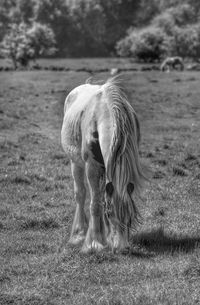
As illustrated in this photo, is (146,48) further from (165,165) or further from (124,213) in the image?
(124,213)

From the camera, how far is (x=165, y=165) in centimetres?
1365

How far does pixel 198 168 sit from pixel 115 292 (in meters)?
7.26

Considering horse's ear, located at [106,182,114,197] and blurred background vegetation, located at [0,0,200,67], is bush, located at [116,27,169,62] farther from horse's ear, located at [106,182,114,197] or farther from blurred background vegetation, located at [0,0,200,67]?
horse's ear, located at [106,182,114,197]

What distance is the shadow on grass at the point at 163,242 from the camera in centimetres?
776

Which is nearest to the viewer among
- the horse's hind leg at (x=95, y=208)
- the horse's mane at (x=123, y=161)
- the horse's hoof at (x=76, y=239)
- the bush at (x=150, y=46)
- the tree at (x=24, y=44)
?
the horse's mane at (x=123, y=161)

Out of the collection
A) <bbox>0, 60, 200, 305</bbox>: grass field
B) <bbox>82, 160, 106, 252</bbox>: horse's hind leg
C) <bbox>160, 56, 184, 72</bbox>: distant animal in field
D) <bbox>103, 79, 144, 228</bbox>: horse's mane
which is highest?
<bbox>103, 79, 144, 228</bbox>: horse's mane

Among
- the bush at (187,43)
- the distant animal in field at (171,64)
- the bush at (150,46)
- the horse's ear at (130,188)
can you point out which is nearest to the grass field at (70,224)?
the horse's ear at (130,188)

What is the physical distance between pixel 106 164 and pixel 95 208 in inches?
28.9

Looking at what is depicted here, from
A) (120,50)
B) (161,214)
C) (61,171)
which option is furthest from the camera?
(120,50)

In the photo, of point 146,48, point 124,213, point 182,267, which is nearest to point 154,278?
point 182,267

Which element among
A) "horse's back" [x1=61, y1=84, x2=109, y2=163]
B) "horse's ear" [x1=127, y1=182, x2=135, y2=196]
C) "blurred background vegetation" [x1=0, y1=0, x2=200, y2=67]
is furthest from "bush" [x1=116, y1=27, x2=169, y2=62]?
"horse's ear" [x1=127, y1=182, x2=135, y2=196]

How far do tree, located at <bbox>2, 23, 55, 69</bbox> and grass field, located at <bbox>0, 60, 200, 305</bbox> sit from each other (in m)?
32.4

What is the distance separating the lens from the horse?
7.26 m

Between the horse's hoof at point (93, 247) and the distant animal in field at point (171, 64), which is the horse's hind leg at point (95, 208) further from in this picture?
the distant animal in field at point (171, 64)
